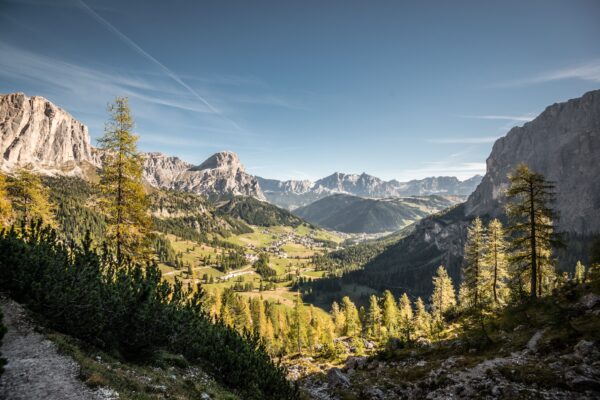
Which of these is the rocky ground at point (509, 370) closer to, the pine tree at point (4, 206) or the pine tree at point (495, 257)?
the pine tree at point (495, 257)

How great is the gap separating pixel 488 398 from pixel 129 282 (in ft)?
80.0

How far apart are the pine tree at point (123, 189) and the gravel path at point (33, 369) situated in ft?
45.5

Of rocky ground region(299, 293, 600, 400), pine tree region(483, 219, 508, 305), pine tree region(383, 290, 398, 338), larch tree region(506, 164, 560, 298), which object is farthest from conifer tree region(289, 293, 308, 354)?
larch tree region(506, 164, 560, 298)

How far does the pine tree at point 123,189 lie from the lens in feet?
93.8

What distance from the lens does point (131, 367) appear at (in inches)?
648

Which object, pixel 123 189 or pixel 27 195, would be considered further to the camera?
pixel 27 195

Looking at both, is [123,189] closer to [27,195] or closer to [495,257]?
[27,195]

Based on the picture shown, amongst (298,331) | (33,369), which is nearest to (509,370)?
(33,369)

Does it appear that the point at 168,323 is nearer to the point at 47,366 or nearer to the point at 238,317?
the point at 47,366

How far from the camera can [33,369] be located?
12.0 m

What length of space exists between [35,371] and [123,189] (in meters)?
20.4

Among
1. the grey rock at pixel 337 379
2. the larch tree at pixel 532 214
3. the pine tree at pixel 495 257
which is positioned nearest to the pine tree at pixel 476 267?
the pine tree at pixel 495 257

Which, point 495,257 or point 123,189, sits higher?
point 123,189

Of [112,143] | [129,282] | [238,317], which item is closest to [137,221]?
[112,143]
